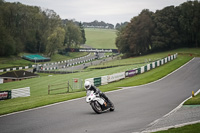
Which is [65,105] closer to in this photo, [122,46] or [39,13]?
[122,46]

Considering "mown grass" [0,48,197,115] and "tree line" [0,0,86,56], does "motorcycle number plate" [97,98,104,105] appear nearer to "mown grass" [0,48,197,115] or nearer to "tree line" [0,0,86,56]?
"mown grass" [0,48,197,115]

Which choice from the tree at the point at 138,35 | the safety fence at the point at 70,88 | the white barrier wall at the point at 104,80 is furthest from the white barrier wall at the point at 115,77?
the tree at the point at 138,35

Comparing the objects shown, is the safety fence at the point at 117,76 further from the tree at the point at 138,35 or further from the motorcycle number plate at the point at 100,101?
the tree at the point at 138,35

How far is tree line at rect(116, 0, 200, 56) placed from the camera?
86.2 meters

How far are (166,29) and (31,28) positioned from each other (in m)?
58.5

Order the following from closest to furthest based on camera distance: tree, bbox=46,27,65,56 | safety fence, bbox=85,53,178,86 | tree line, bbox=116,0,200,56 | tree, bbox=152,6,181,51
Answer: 1. safety fence, bbox=85,53,178,86
2. tree, bbox=152,6,181,51
3. tree line, bbox=116,0,200,56
4. tree, bbox=46,27,65,56

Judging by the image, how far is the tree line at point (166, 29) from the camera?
283 ft

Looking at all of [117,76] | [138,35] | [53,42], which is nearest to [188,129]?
[117,76]

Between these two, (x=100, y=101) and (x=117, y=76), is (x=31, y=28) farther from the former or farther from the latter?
(x=100, y=101)

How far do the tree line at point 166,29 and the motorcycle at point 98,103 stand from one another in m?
73.8

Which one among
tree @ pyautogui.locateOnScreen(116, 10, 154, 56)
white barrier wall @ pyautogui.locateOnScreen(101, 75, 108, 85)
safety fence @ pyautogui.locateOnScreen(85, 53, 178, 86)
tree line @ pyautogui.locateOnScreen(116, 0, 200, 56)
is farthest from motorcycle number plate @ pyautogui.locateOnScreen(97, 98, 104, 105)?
tree @ pyautogui.locateOnScreen(116, 10, 154, 56)

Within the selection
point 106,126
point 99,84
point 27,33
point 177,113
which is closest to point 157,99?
point 177,113

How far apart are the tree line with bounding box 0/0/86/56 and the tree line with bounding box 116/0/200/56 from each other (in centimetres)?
3147

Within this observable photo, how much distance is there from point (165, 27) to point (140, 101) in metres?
71.9
